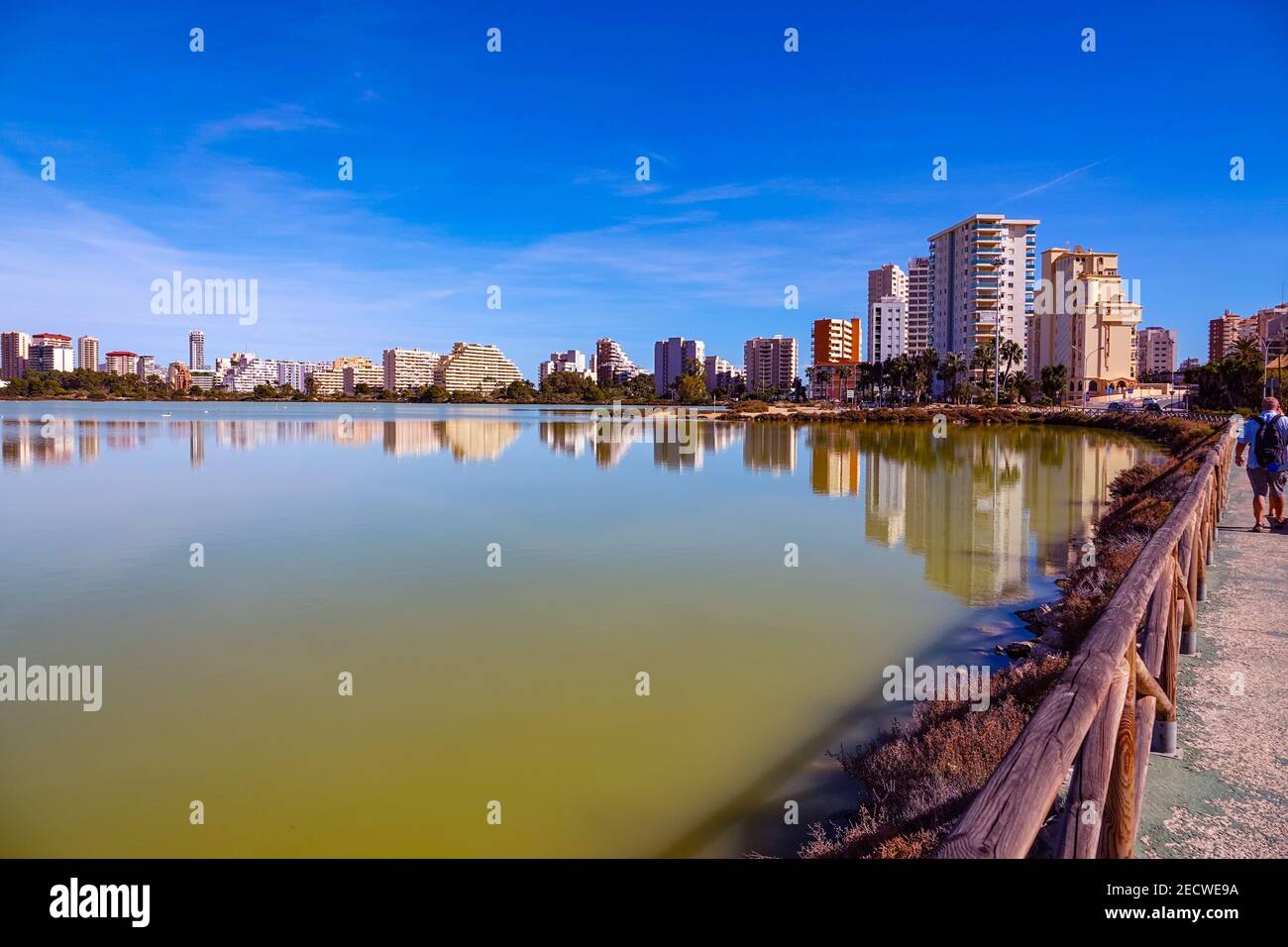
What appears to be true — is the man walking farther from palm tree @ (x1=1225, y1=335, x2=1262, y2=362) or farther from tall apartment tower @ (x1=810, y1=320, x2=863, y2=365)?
tall apartment tower @ (x1=810, y1=320, x2=863, y2=365)

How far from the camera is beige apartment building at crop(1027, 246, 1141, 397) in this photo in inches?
4090

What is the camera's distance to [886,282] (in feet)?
604

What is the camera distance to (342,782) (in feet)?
21.4

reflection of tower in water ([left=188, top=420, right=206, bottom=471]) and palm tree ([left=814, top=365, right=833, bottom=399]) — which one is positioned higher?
palm tree ([left=814, top=365, right=833, bottom=399])

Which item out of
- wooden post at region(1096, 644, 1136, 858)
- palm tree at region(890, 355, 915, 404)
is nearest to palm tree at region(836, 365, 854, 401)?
palm tree at region(890, 355, 915, 404)

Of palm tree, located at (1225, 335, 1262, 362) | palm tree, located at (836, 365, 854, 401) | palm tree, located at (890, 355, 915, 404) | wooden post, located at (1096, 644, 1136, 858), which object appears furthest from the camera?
palm tree, located at (836, 365, 854, 401)

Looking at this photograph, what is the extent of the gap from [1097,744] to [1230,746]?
2.59 metres

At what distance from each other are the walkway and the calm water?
2.37 meters

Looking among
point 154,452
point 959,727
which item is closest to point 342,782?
point 959,727

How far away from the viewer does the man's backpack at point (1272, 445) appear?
11.0 metres

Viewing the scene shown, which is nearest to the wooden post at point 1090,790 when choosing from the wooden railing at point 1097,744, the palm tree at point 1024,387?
the wooden railing at point 1097,744

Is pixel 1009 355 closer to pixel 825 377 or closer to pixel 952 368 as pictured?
pixel 952 368

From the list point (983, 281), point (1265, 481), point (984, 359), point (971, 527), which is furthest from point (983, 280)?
point (1265, 481)
